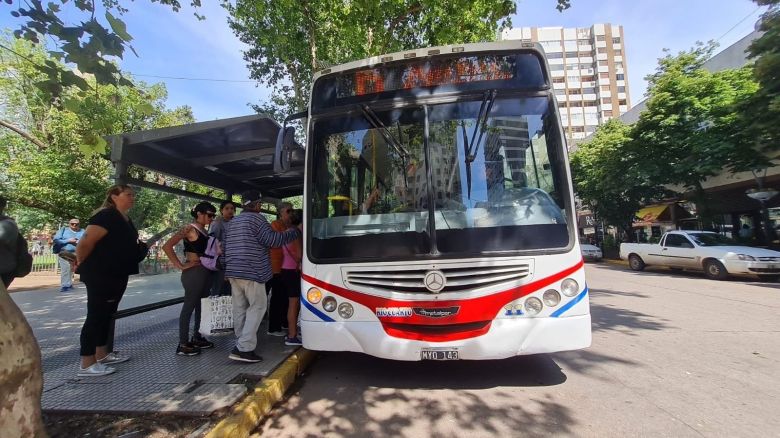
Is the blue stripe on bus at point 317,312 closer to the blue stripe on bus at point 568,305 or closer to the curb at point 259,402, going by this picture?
the curb at point 259,402

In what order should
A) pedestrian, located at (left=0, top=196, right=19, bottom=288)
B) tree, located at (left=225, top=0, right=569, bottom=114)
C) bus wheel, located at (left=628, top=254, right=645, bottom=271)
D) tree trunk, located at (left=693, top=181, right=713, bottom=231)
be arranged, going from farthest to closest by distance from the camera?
1. bus wheel, located at (left=628, top=254, right=645, bottom=271)
2. tree trunk, located at (left=693, top=181, right=713, bottom=231)
3. tree, located at (left=225, top=0, right=569, bottom=114)
4. pedestrian, located at (left=0, top=196, right=19, bottom=288)

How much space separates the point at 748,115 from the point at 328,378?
14.6 meters

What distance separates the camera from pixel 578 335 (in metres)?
3.63

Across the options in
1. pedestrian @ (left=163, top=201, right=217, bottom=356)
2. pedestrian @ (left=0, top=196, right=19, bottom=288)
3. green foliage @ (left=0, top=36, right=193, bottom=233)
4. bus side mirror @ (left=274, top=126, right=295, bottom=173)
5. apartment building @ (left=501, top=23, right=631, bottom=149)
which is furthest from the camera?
apartment building @ (left=501, top=23, right=631, bottom=149)

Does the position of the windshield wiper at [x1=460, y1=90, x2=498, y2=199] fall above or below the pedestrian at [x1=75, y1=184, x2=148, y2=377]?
above

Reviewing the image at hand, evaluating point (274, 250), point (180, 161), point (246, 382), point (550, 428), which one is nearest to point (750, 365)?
point (550, 428)

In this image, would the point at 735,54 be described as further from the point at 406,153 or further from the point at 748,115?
the point at 406,153

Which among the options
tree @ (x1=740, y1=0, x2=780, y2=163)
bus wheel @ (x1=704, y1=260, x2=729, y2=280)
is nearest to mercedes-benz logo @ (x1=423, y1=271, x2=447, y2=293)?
tree @ (x1=740, y1=0, x2=780, y2=163)

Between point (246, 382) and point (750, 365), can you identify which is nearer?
point (246, 382)

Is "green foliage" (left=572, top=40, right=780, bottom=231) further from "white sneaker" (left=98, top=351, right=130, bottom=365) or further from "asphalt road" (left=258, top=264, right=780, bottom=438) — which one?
"white sneaker" (left=98, top=351, right=130, bottom=365)

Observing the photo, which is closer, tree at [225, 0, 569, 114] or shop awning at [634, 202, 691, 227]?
tree at [225, 0, 569, 114]

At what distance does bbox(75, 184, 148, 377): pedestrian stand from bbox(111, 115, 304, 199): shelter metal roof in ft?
2.73

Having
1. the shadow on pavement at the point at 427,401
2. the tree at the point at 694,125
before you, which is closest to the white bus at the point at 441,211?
the shadow on pavement at the point at 427,401

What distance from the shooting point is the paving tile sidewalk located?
3352 mm
